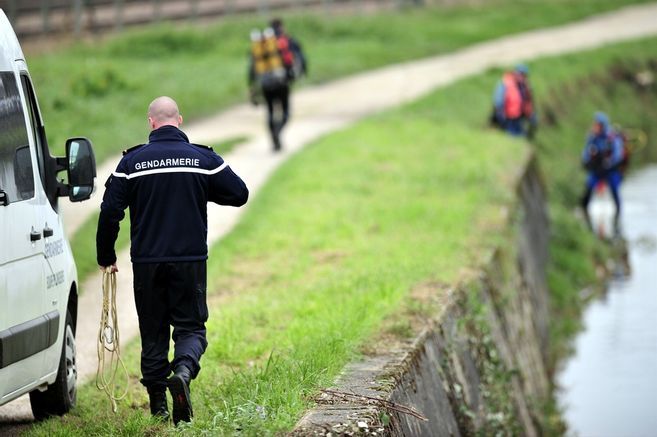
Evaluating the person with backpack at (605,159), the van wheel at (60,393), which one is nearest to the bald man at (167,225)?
the van wheel at (60,393)

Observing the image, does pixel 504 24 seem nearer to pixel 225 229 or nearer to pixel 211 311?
pixel 225 229

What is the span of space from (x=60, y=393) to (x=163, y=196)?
1497mm

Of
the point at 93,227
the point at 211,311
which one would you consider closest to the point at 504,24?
the point at 93,227

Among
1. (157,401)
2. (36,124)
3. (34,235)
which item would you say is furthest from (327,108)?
(34,235)

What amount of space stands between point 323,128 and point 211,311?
1310 cm

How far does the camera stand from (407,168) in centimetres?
1848

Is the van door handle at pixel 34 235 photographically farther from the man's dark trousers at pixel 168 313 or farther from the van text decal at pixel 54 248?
the man's dark trousers at pixel 168 313

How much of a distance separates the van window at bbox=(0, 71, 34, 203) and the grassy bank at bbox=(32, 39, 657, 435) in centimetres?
127

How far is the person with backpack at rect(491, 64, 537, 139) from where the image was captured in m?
23.6

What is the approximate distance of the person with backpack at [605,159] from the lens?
82.8 feet

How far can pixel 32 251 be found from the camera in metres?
6.63

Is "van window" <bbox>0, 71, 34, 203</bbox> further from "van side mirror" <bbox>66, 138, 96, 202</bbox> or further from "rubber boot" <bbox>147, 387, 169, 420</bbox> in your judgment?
"rubber boot" <bbox>147, 387, 169, 420</bbox>

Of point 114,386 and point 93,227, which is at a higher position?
point 93,227

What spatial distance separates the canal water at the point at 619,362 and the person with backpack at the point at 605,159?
4.99 feet
